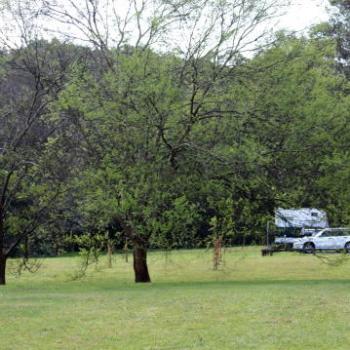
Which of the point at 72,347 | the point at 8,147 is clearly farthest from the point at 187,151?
the point at 72,347

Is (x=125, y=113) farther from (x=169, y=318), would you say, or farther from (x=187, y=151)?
(x=169, y=318)

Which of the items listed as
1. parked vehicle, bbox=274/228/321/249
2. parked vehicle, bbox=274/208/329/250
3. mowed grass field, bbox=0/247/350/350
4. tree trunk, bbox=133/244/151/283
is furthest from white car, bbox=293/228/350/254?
mowed grass field, bbox=0/247/350/350

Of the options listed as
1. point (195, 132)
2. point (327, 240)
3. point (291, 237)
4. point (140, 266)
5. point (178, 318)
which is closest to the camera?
point (178, 318)

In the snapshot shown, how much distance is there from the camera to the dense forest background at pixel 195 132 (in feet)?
66.6

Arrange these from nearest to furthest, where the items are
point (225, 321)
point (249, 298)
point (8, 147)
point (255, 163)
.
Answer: point (225, 321)
point (249, 298)
point (255, 163)
point (8, 147)

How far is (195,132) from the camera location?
21.4m

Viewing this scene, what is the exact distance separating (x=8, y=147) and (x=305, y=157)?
8636mm

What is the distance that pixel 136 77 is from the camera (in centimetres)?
2025

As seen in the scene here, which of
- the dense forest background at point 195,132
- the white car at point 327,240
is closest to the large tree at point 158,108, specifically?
the dense forest background at point 195,132

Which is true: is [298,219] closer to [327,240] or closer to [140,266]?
[140,266]

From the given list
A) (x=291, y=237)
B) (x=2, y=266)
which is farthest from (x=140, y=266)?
(x=291, y=237)

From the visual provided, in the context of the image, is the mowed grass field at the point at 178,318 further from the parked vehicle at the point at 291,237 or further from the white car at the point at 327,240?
the white car at the point at 327,240

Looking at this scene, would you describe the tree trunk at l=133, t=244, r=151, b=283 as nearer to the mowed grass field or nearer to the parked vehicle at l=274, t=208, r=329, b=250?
the mowed grass field

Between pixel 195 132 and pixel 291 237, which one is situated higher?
pixel 195 132
